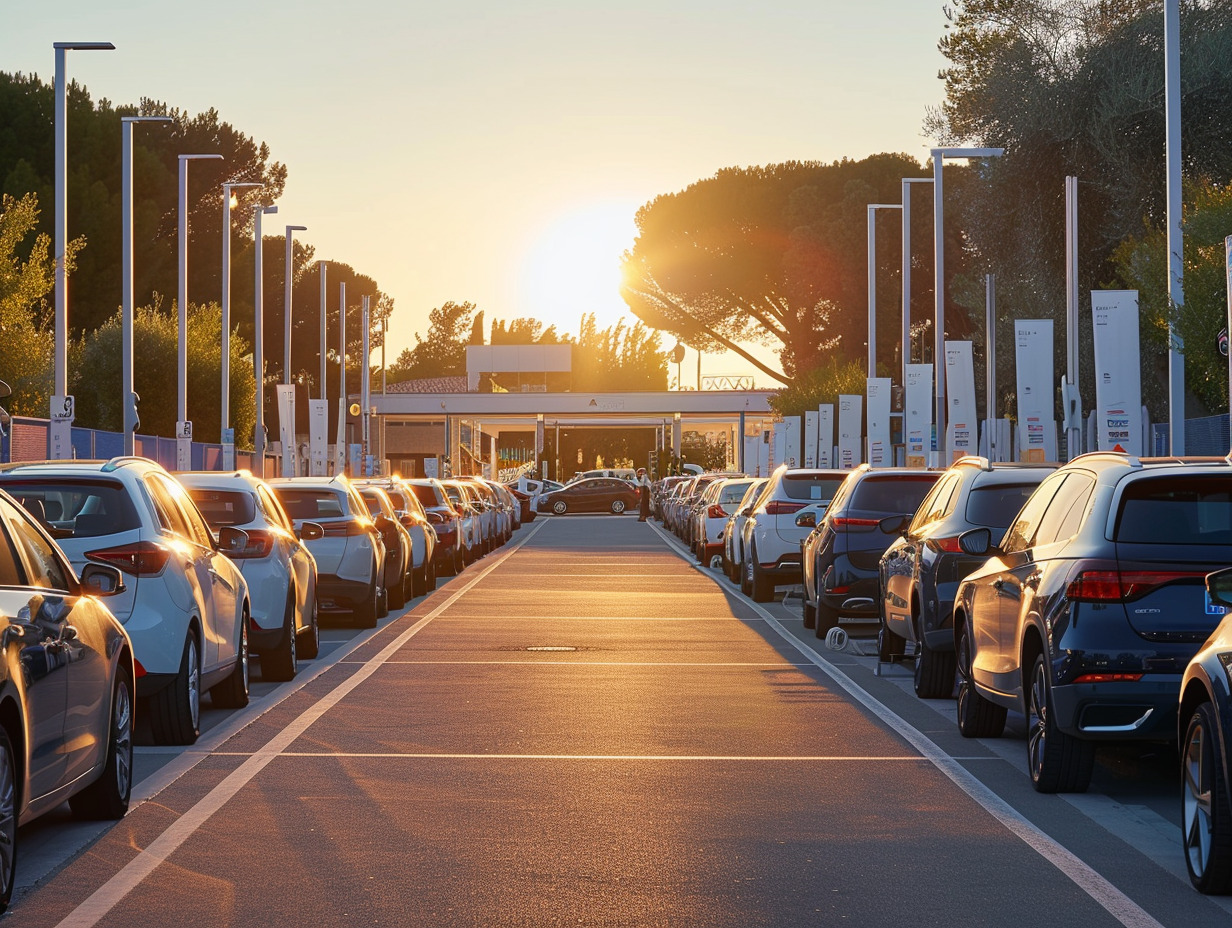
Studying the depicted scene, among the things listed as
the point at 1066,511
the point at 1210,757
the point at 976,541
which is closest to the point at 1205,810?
the point at 1210,757

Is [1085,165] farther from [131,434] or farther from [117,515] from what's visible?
[117,515]

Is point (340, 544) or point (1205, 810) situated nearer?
point (1205, 810)

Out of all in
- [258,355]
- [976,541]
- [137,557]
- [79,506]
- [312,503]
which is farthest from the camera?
[258,355]

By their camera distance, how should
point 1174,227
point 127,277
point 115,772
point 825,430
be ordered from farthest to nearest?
point 825,430, point 127,277, point 1174,227, point 115,772

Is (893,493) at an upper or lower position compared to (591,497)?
upper

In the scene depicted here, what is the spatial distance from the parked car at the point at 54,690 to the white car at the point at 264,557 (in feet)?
18.3

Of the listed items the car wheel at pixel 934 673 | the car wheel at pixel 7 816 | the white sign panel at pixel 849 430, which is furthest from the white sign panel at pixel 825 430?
the car wheel at pixel 7 816

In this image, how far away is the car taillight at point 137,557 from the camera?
36.7 ft

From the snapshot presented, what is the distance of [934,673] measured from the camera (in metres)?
14.0

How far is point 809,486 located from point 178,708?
47.1 ft

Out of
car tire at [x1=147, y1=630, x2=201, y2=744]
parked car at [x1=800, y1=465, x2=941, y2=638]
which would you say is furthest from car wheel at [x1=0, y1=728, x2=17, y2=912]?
parked car at [x1=800, y1=465, x2=941, y2=638]

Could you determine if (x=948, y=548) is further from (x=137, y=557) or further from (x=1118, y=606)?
(x=137, y=557)

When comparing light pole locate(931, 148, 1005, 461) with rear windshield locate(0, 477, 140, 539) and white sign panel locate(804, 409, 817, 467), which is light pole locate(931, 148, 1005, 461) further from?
rear windshield locate(0, 477, 140, 539)

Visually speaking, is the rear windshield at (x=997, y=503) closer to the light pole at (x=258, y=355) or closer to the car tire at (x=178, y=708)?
the car tire at (x=178, y=708)
